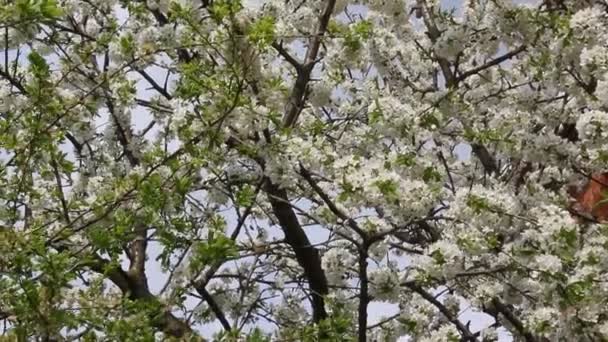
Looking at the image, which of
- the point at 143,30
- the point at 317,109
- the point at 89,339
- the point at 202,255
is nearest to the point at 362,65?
the point at 317,109

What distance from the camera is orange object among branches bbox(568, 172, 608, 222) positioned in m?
5.33

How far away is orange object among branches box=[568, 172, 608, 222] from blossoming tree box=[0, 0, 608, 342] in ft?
0.45

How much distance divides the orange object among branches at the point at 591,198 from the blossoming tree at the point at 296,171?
0.14 metres

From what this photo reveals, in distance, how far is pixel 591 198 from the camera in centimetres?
866

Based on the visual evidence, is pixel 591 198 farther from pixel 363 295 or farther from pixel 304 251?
pixel 363 295

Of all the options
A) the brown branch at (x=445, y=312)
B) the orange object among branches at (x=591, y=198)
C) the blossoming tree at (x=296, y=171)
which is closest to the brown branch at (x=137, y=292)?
the blossoming tree at (x=296, y=171)

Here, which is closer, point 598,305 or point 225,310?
point 598,305

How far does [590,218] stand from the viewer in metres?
5.79

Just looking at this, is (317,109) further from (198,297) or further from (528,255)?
(528,255)

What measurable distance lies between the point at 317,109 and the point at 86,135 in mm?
1808

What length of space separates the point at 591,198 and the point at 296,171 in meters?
4.14

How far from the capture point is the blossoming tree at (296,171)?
14.7 feet

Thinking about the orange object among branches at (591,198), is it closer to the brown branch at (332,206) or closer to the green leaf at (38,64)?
the brown branch at (332,206)

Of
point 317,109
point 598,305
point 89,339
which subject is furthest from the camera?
point 317,109
